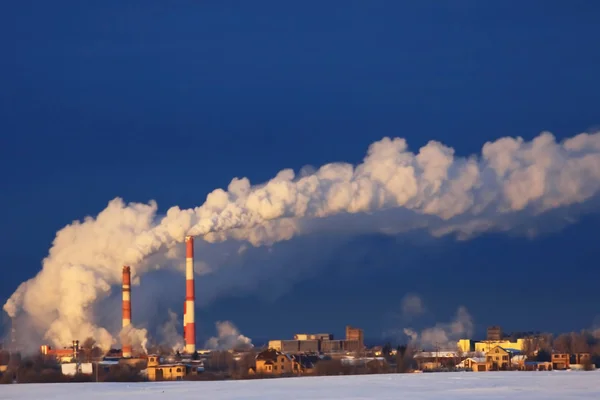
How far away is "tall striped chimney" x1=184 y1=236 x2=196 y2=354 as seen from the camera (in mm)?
86812

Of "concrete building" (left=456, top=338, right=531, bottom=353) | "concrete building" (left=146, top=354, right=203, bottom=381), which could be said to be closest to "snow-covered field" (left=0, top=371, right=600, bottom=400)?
"concrete building" (left=146, top=354, right=203, bottom=381)

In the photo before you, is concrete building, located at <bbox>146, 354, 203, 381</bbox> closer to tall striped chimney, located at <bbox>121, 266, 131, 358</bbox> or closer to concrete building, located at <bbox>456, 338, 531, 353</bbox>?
tall striped chimney, located at <bbox>121, 266, 131, 358</bbox>

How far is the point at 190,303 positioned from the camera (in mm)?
89562

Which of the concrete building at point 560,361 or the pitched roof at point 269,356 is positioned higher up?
the pitched roof at point 269,356

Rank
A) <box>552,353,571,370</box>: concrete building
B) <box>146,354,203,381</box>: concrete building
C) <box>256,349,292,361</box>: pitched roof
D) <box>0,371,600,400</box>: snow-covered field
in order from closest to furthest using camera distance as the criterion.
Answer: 1. <box>0,371,600,400</box>: snow-covered field
2. <box>146,354,203,381</box>: concrete building
3. <box>552,353,571,370</box>: concrete building
4. <box>256,349,292,361</box>: pitched roof

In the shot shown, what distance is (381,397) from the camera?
125 ft

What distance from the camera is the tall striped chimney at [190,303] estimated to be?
86.8 m

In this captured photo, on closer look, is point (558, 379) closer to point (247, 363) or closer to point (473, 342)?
point (247, 363)

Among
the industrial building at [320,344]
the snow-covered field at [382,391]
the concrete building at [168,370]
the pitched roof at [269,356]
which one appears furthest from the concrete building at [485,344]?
the snow-covered field at [382,391]

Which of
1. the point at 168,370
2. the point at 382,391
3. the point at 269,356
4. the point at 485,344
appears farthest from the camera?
the point at 485,344

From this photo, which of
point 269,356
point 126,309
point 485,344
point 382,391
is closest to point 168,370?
point 269,356

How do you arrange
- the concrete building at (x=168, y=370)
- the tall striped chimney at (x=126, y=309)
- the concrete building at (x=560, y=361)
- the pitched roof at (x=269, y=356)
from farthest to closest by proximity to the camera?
the tall striped chimney at (x=126, y=309)
the pitched roof at (x=269, y=356)
the concrete building at (x=560, y=361)
the concrete building at (x=168, y=370)

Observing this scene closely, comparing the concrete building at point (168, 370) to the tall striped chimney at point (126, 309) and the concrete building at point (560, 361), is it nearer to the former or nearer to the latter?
the tall striped chimney at point (126, 309)

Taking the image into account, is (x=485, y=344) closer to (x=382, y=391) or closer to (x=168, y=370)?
(x=168, y=370)
